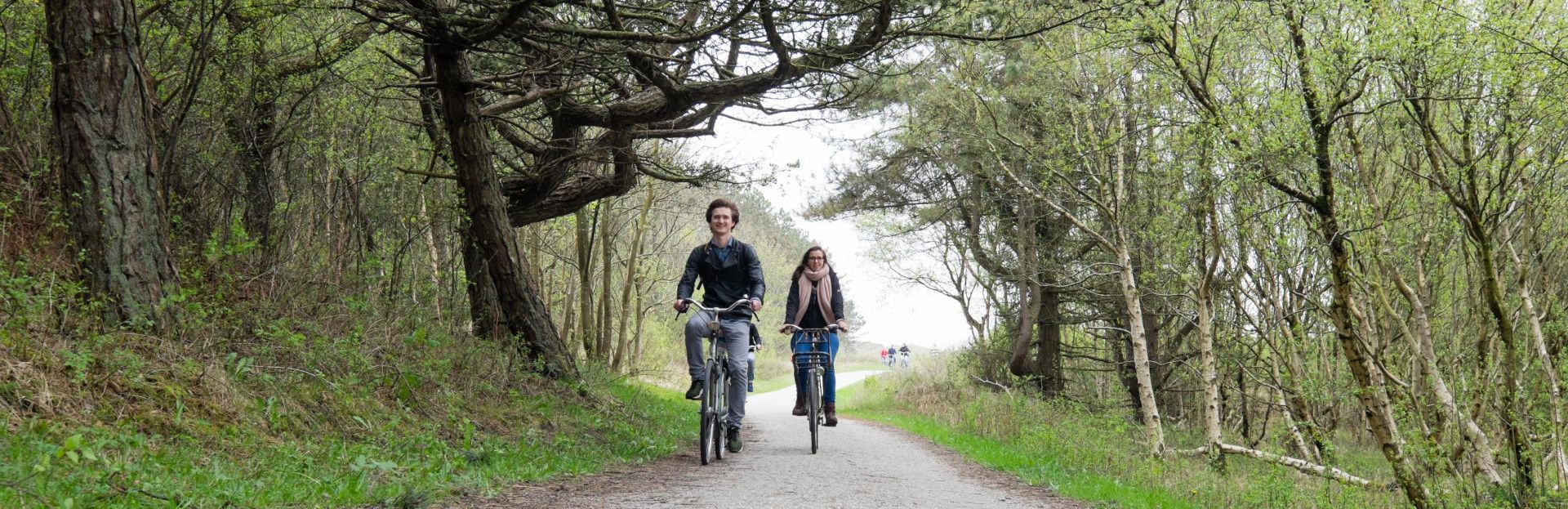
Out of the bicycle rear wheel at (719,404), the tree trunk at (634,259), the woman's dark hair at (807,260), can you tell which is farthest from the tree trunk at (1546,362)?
the tree trunk at (634,259)

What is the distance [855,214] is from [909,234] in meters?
1.30

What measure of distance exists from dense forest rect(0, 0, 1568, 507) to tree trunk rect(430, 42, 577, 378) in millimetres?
32

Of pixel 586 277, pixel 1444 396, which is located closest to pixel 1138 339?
pixel 1444 396

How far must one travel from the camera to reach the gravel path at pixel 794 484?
5.36 m

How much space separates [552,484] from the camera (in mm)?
5836

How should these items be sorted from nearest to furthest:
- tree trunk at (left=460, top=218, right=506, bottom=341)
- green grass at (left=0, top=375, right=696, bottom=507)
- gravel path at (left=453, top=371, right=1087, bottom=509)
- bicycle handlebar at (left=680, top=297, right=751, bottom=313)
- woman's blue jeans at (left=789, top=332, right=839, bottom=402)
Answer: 1. green grass at (left=0, top=375, right=696, bottom=507)
2. gravel path at (left=453, top=371, right=1087, bottom=509)
3. bicycle handlebar at (left=680, top=297, right=751, bottom=313)
4. woman's blue jeans at (left=789, top=332, right=839, bottom=402)
5. tree trunk at (left=460, top=218, right=506, bottom=341)

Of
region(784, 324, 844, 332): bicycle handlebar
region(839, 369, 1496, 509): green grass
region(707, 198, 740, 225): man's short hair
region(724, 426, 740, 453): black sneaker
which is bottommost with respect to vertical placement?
region(839, 369, 1496, 509): green grass

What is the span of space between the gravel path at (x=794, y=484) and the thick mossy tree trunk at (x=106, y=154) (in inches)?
96.3

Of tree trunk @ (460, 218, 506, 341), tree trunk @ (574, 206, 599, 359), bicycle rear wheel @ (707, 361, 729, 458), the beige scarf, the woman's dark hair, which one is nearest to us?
bicycle rear wheel @ (707, 361, 729, 458)

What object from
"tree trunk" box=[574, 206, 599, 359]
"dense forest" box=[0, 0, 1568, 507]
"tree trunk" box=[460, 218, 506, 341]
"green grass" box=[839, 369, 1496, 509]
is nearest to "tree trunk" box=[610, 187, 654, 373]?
"tree trunk" box=[574, 206, 599, 359]

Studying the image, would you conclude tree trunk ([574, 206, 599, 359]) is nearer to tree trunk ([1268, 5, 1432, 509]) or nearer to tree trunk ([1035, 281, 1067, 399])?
tree trunk ([1035, 281, 1067, 399])

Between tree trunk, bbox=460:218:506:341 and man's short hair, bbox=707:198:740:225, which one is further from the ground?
man's short hair, bbox=707:198:740:225

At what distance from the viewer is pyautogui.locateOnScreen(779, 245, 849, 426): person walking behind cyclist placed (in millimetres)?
8594

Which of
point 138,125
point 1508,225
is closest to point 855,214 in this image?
point 1508,225
